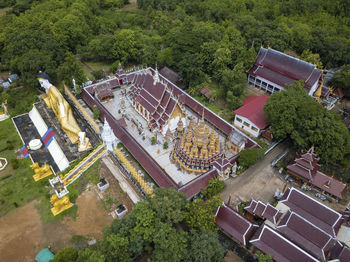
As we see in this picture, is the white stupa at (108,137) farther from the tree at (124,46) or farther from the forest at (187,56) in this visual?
the tree at (124,46)

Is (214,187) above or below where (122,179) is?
above

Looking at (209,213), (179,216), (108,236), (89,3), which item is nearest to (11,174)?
(108,236)

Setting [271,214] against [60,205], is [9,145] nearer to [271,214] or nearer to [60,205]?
[60,205]

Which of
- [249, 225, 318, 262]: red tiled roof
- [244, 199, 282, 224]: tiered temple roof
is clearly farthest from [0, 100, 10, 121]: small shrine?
[249, 225, 318, 262]: red tiled roof

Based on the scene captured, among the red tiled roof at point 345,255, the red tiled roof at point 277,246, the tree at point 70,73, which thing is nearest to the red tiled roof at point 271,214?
the red tiled roof at point 277,246

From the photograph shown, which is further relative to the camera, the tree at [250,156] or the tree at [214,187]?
the tree at [250,156]

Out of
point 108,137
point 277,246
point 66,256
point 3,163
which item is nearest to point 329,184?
point 277,246

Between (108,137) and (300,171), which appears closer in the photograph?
→ (300,171)
